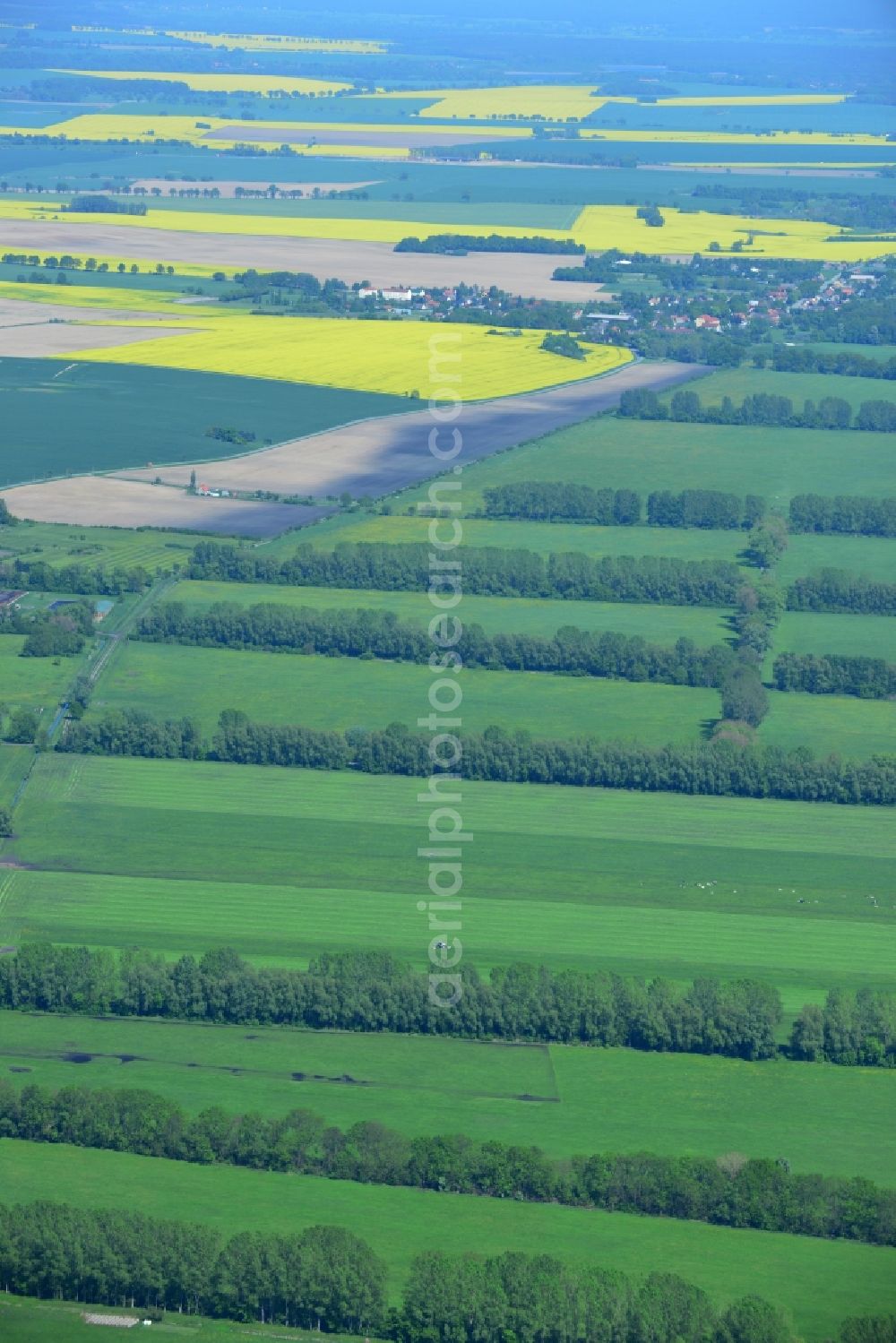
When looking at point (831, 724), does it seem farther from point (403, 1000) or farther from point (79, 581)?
point (79, 581)

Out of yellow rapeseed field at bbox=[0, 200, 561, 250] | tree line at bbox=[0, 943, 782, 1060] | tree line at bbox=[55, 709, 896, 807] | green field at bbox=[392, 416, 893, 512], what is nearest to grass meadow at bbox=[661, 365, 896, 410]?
green field at bbox=[392, 416, 893, 512]

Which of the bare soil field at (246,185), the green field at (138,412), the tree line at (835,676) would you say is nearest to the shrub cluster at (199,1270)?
the tree line at (835,676)

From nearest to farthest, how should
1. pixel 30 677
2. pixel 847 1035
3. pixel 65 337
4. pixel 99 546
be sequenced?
pixel 847 1035, pixel 30 677, pixel 99 546, pixel 65 337

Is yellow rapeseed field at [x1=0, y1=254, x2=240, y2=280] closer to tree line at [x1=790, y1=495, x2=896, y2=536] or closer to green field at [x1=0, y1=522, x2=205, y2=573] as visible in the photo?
green field at [x1=0, y1=522, x2=205, y2=573]

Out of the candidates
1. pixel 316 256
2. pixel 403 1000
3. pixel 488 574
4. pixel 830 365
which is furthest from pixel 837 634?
pixel 316 256

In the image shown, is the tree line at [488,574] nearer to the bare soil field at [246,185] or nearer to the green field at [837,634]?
the green field at [837,634]
